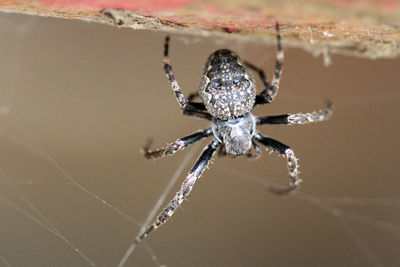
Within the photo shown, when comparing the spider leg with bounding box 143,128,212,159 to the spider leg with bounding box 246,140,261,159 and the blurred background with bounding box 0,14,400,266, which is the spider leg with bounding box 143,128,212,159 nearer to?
the spider leg with bounding box 246,140,261,159

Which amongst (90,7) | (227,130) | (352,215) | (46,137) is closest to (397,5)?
(90,7)

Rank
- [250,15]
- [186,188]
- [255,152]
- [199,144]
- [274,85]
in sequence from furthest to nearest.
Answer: [199,144] < [255,152] < [186,188] < [274,85] < [250,15]

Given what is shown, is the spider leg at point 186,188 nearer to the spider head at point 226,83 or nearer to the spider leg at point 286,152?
the spider leg at point 286,152

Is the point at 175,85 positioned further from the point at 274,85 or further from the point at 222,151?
the point at 222,151

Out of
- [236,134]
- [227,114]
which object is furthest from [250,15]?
[236,134]

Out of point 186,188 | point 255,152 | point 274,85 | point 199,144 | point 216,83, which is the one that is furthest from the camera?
point 199,144

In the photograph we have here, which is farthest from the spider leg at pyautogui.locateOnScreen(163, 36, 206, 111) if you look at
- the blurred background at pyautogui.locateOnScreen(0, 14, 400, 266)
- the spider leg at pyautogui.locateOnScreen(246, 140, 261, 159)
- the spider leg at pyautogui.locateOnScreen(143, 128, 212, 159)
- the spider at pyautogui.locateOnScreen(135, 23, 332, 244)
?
the blurred background at pyautogui.locateOnScreen(0, 14, 400, 266)

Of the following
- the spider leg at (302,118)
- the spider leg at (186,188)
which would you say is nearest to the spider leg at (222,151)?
the spider leg at (186,188)

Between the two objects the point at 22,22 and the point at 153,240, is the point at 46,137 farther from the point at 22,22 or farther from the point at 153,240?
the point at 153,240
